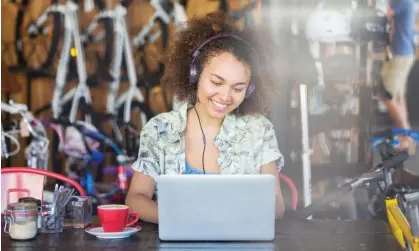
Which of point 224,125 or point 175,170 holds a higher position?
point 224,125

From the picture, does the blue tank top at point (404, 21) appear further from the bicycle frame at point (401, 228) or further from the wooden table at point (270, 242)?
the bicycle frame at point (401, 228)

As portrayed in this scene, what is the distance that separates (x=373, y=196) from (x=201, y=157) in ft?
3.69

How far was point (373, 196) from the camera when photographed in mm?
3416

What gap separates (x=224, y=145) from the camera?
9.07ft

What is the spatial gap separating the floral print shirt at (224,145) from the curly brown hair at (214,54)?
0.09 meters

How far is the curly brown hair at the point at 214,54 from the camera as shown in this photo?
281 cm

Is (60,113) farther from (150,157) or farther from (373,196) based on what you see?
(373,196)

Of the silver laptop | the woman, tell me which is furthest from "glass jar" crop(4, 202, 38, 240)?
the woman

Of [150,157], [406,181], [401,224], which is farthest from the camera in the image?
[406,181]

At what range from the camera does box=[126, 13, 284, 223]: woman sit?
8.88 feet

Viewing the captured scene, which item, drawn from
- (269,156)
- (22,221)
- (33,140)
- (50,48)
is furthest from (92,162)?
(22,221)

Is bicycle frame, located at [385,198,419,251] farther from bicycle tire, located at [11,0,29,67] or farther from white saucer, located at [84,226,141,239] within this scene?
bicycle tire, located at [11,0,29,67]

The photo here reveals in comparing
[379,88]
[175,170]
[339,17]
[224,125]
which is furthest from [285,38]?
[175,170]

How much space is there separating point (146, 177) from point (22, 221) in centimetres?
68
